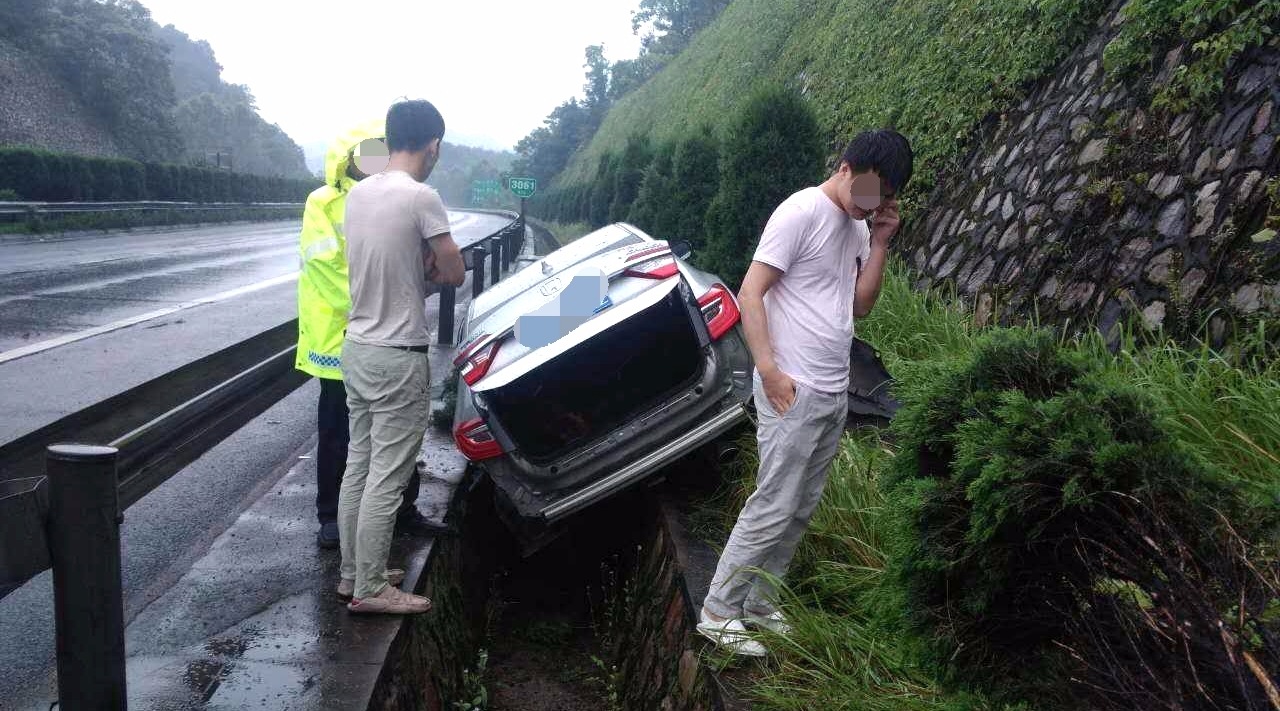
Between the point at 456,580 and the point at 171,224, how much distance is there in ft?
88.5

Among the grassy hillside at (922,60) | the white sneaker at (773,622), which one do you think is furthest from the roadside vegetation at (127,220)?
the white sneaker at (773,622)

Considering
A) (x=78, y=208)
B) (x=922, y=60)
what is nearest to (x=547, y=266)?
(x=922, y=60)

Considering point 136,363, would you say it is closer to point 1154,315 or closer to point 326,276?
point 326,276

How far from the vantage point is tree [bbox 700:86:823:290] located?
8.98 metres

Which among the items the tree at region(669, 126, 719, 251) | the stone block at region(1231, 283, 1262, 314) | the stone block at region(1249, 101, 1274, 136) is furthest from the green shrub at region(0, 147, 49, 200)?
the stone block at region(1231, 283, 1262, 314)

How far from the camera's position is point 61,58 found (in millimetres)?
44938

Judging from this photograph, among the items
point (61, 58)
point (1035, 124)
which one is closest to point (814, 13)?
point (1035, 124)

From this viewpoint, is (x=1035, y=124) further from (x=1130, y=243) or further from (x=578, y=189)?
(x=578, y=189)

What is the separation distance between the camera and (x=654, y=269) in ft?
16.4

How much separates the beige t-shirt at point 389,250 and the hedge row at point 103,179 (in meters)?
24.4

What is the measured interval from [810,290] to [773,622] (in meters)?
1.21

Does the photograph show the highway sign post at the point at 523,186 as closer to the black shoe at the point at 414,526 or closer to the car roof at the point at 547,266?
the car roof at the point at 547,266

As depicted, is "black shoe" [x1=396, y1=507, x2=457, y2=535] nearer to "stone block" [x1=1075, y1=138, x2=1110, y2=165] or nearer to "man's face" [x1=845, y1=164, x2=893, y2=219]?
"man's face" [x1=845, y1=164, x2=893, y2=219]

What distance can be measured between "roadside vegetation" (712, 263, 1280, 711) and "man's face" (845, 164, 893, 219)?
0.60 meters
